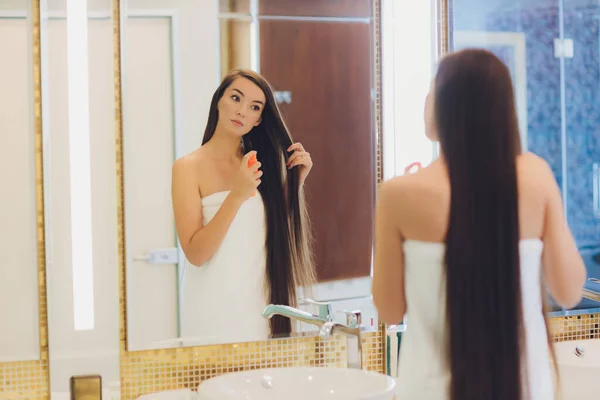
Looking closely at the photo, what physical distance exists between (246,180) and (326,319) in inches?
13.8

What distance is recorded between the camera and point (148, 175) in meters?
1.56

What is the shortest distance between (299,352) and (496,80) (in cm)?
75

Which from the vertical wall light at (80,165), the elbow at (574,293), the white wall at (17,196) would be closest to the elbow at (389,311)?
the elbow at (574,293)

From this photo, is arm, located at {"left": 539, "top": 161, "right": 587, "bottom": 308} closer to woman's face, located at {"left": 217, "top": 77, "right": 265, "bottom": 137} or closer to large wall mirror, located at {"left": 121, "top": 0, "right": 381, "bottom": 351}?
large wall mirror, located at {"left": 121, "top": 0, "right": 381, "bottom": 351}

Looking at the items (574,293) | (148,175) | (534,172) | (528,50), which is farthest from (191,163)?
(574,293)

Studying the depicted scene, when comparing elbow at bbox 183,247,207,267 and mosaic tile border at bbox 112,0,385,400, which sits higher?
elbow at bbox 183,247,207,267

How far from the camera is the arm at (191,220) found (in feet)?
5.16

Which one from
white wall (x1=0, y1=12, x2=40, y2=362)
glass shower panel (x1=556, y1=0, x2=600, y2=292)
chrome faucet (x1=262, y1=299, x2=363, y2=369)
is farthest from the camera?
glass shower panel (x1=556, y1=0, x2=600, y2=292)

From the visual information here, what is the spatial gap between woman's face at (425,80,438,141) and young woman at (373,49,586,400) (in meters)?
0.05

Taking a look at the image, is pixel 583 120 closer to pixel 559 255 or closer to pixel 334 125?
pixel 559 255

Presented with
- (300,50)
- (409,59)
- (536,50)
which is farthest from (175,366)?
(536,50)

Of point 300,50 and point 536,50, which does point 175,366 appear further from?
point 536,50

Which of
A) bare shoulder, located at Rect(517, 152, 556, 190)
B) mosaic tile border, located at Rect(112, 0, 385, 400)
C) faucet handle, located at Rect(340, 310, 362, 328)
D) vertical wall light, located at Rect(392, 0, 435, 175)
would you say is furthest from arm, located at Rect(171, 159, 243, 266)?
bare shoulder, located at Rect(517, 152, 556, 190)

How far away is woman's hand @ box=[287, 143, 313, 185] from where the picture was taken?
1652 mm
